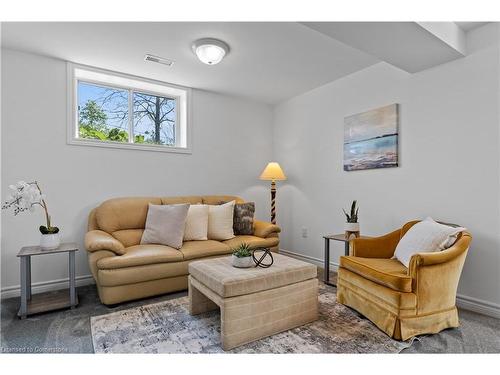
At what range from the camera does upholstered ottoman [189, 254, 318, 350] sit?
1856mm

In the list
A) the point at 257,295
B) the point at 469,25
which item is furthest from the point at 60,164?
the point at 469,25

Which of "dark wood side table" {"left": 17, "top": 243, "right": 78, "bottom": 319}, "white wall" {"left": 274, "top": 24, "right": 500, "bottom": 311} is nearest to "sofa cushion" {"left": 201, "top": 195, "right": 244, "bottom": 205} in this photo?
"white wall" {"left": 274, "top": 24, "right": 500, "bottom": 311}

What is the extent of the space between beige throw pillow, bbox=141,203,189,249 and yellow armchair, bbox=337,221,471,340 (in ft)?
5.61

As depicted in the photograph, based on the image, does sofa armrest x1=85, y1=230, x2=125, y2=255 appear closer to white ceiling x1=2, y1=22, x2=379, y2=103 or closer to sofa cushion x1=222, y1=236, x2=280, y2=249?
sofa cushion x1=222, y1=236, x2=280, y2=249

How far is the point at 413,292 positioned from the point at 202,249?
1.83 meters

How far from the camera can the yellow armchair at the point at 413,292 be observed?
191cm

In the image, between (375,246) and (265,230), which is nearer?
(375,246)

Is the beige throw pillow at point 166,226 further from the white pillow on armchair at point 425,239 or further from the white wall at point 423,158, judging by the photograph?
the white pillow on armchair at point 425,239

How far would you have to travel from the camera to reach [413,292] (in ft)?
6.31

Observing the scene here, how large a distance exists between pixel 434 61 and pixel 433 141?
0.69m

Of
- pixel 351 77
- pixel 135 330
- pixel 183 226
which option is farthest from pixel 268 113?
pixel 135 330

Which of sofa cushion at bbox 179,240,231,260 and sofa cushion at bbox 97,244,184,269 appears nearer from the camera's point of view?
sofa cushion at bbox 97,244,184,269

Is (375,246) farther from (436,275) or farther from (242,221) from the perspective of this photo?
(242,221)
